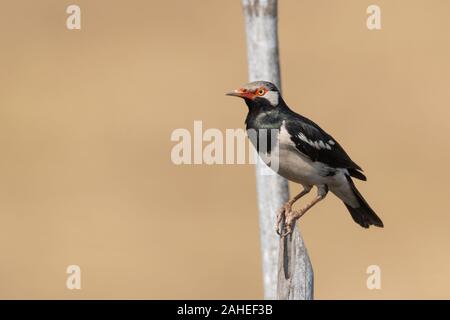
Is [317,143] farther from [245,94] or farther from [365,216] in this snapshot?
[365,216]

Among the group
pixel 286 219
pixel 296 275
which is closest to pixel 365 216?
pixel 286 219

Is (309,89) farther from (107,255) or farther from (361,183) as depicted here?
(107,255)

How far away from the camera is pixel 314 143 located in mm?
7914

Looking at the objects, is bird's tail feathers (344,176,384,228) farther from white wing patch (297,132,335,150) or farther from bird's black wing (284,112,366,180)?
white wing patch (297,132,335,150)

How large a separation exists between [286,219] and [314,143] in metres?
0.62

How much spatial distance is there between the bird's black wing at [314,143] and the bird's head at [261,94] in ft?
0.60

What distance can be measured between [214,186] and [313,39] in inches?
146

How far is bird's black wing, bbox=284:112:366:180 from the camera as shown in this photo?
25.7 feet

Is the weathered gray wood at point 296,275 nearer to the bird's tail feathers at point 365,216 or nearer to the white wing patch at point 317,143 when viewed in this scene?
the white wing patch at point 317,143

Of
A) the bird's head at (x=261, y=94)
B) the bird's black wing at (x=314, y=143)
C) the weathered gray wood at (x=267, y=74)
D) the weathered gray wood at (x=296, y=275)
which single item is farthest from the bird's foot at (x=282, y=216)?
the weathered gray wood at (x=296, y=275)

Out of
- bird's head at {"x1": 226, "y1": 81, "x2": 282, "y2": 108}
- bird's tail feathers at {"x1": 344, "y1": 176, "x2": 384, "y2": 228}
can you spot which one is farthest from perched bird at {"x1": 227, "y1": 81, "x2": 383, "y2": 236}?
bird's tail feathers at {"x1": 344, "y1": 176, "x2": 384, "y2": 228}

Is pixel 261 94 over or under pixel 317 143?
over

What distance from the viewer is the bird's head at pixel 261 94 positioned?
7.83 m

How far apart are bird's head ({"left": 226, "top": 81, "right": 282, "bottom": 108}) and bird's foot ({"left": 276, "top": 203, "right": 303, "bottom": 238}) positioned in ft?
2.50
